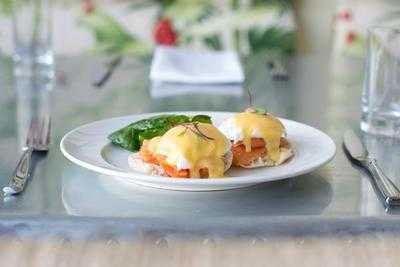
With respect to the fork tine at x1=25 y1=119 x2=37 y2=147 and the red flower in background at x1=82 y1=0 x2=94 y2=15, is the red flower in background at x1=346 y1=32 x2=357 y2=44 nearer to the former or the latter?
the red flower in background at x1=82 y1=0 x2=94 y2=15

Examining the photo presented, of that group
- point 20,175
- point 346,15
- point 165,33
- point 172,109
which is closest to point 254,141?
point 20,175

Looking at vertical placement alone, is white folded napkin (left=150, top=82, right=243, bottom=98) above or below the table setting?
below

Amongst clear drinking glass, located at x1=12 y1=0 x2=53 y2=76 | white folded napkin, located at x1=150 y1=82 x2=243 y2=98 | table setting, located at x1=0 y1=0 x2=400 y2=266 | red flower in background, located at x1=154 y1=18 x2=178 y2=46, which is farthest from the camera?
red flower in background, located at x1=154 y1=18 x2=178 y2=46

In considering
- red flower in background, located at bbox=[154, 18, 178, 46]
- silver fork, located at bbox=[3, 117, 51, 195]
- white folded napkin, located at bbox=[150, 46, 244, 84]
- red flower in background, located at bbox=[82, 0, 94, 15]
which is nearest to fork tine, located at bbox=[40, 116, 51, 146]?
silver fork, located at bbox=[3, 117, 51, 195]

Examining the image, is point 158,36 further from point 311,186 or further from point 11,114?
point 311,186

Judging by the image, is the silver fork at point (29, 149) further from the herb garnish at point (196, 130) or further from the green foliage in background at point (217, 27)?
the green foliage in background at point (217, 27)

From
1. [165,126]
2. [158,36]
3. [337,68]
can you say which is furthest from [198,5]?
[165,126]

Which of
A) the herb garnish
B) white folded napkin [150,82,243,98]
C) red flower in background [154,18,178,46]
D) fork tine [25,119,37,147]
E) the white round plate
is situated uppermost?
the herb garnish

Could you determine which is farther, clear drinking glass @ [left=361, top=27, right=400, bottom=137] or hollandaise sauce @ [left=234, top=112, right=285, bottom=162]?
clear drinking glass @ [left=361, top=27, right=400, bottom=137]

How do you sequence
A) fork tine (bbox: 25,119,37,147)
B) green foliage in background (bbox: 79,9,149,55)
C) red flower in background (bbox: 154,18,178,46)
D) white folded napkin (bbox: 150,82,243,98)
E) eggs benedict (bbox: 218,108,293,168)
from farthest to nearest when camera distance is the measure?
green foliage in background (bbox: 79,9,149,55) < red flower in background (bbox: 154,18,178,46) < white folded napkin (bbox: 150,82,243,98) < fork tine (bbox: 25,119,37,147) < eggs benedict (bbox: 218,108,293,168)
